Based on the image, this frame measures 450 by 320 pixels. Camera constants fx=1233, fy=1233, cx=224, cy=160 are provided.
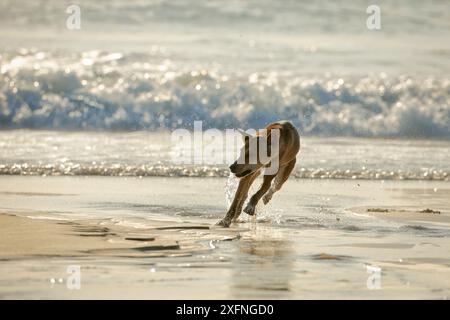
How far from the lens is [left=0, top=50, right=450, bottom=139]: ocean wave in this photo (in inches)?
885

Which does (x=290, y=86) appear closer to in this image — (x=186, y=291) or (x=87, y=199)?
(x=87, y=199)

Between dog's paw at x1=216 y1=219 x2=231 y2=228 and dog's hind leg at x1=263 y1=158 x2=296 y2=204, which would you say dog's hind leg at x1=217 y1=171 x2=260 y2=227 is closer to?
dog's paw at x1=216 y1=219 x2=231 y2=228

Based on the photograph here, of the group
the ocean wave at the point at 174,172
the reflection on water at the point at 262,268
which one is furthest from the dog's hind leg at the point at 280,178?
the ocean wave at the point at 174,172

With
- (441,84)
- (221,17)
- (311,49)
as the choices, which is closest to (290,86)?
(441,84)

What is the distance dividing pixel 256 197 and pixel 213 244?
6.81ft

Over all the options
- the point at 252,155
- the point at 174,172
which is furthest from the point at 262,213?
the point at 174,172

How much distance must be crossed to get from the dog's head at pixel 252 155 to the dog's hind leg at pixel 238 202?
0.18 metres

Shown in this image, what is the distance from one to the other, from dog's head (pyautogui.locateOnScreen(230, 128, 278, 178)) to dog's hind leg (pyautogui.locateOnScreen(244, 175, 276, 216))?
0.29 meters

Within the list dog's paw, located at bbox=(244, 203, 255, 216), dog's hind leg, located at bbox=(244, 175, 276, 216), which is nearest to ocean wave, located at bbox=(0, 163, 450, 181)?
dog's hind leg, located at bbox=(244, 175, 276, 216)

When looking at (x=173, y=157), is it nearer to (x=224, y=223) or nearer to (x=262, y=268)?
(x=224, y=223)

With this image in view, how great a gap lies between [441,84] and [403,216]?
13737 millimetres

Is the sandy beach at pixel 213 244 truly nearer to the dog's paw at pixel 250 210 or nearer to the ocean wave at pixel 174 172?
the dog's paw at pixel 250 210

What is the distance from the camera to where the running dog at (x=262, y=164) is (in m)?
11.5

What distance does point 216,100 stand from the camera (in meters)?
24.1
